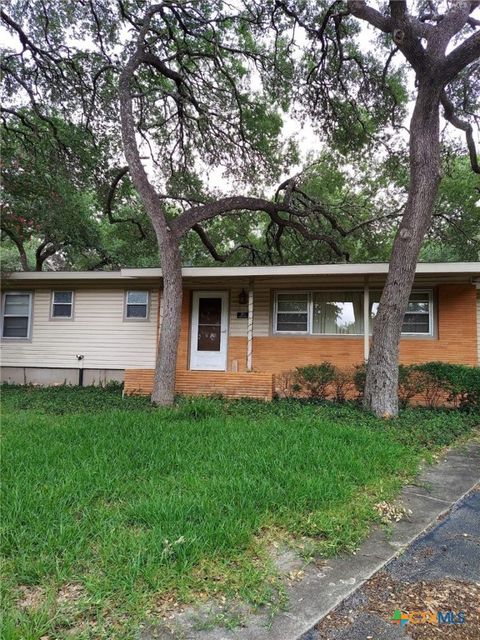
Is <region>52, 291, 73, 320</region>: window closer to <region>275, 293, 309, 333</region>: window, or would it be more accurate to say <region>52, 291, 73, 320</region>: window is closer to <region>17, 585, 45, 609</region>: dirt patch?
<region>275, 293, 309, 333</region>: window

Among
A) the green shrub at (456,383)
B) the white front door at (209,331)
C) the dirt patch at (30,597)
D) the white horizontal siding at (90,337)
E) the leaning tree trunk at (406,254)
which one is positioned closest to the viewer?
the dirt patch at (30,597)

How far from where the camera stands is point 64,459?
3.69 metres

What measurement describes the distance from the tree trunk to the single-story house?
1286mm

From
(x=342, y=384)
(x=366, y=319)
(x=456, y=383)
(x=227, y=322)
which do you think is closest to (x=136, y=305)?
(x=227, y=322)

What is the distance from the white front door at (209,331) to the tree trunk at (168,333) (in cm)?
233

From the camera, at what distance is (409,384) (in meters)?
6.84

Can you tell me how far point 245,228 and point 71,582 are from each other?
14298 millimetres

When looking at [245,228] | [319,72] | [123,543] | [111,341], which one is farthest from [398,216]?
[123,543]

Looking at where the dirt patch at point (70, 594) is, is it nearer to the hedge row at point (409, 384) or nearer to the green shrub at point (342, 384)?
the hedge row at point (409, 384)

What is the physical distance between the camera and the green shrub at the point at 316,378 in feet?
24.3

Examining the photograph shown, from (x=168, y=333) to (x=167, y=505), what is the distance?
439cm

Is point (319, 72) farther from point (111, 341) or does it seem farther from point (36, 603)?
point (36, 603)

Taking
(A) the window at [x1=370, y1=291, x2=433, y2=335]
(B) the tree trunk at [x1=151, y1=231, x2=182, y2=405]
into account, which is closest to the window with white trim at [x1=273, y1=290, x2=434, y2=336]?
(A) the window at [x1=370, y1=291, x2=433, y2=335]

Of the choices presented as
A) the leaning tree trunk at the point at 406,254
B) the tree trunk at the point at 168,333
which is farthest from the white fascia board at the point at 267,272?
the tree trunk at the point at 168,333
